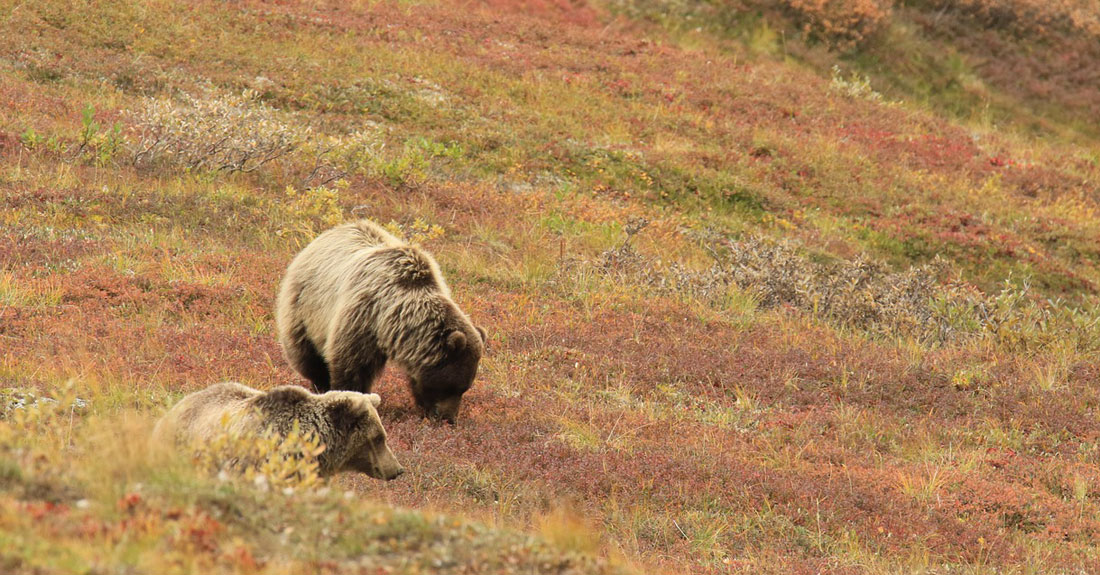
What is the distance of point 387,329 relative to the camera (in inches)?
339

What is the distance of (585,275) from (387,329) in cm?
627

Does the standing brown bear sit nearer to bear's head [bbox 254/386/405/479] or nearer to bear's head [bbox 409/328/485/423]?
bear's head [bbox 409/328/485/423]

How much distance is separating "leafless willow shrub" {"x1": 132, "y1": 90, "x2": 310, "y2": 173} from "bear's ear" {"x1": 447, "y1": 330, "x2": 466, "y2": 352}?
9700 millimetres

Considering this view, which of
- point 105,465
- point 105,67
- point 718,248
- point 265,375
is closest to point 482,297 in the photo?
point 265,375

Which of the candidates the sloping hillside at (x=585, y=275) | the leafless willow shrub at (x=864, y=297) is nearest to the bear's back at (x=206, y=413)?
the sloping hillside at (x=585, y=275)

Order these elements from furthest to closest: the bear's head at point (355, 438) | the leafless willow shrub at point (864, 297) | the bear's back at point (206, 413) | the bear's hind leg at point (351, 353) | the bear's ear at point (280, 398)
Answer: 1. the leafless willow shrub at point (864, 297)
2. the bear's hind leg at point (351, 353)
3. the bear's head at point (355, 438)
4. the bear's ear at point (280, 398)
5. the bear's back at point (206, 413)

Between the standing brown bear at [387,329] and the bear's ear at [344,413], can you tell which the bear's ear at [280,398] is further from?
the standing brown bear at [387,329]

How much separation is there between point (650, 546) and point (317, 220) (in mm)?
9819

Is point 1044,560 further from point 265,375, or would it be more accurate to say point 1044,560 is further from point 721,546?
point 265,375

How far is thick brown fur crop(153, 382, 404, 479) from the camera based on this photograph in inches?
249

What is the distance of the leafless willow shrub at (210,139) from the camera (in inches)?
653

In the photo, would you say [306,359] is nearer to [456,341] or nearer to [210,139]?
[456,341]

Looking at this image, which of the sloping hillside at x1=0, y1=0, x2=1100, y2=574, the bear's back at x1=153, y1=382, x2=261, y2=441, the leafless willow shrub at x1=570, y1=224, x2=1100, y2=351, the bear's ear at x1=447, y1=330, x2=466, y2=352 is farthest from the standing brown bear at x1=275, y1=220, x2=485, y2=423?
the leafless willow shrub at x1=570, y1=224, x2=1100, y2=351

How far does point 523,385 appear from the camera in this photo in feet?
33.0
